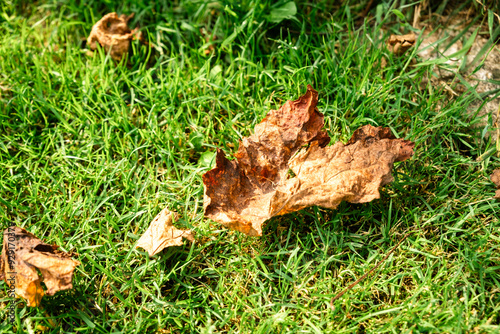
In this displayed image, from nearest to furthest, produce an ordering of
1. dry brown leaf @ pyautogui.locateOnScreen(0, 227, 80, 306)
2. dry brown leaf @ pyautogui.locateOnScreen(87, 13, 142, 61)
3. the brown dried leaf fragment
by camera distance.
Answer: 1. dry brown leaf @ pyautogui.locateOnScreen(0, 227, 80, 306)
2. the brown dried leaf fragment
3. dry brown leaf @ pyautogui.locateOnScreen(87, 13, 142, 61)

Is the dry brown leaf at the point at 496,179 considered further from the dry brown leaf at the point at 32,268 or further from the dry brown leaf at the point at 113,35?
the dry brown leaf at the point at 113,35

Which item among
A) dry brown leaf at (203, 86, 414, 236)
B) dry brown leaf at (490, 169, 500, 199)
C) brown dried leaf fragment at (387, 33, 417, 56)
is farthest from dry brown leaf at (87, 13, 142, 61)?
dry brown leaf at (490, 169, 500, 199)

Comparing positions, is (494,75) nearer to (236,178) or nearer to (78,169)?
(236,178)

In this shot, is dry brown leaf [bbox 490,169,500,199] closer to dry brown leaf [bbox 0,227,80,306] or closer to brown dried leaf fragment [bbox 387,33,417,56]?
brown dried leaf fragment [bbox 387,33,417,56]

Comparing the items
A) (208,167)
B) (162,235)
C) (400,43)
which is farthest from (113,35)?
(400,43)

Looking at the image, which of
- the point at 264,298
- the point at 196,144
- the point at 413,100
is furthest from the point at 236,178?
the point at 413,100

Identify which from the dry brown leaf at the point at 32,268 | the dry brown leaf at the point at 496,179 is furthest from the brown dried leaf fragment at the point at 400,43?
the dry brown leaf at the point at 32,268
